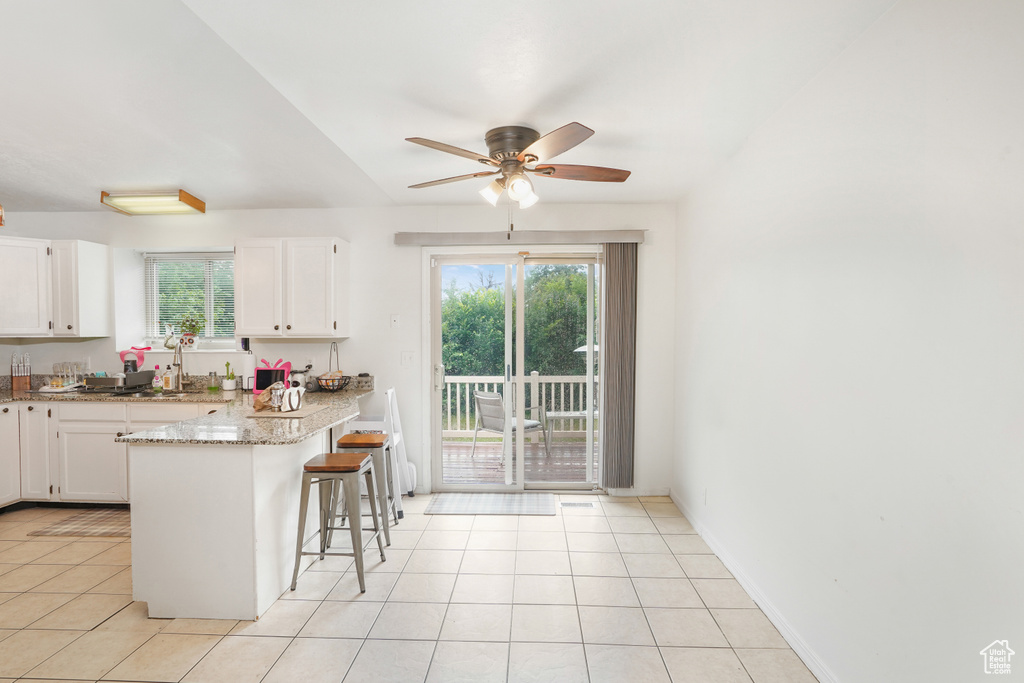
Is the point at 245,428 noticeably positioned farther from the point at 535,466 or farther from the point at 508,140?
the point at 535,466

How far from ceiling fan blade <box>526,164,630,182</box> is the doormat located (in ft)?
8.25

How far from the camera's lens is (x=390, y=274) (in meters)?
4.24

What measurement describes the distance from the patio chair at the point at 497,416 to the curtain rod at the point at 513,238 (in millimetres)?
1309

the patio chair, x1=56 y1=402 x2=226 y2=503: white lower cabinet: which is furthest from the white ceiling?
the patio chair

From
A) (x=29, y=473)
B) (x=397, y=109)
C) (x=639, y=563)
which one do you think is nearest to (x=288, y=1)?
(x=397, y=109)

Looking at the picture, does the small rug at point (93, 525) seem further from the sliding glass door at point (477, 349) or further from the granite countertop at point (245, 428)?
the sliding glass door at point (477, 349)

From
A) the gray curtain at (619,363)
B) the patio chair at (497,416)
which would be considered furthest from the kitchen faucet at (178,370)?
the gray curtain at (619,363)

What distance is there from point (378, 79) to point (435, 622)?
2471mm

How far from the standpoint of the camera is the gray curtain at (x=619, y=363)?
4.11 m

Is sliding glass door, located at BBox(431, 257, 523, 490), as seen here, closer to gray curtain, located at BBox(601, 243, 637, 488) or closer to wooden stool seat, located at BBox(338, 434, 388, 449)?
gray curtain, located at BBox(601, 243, 637, 488)

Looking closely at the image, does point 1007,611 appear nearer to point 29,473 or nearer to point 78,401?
point 78,401

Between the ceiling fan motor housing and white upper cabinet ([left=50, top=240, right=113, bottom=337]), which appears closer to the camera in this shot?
the ceiling fan motor housing

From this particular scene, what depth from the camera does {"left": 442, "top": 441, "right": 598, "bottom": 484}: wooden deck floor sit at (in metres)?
4.39

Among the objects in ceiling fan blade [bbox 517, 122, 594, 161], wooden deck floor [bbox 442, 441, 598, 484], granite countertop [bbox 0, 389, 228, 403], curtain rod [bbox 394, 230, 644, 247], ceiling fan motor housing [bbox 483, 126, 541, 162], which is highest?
ceiling fan motor housing [bbox 483, 126, 541, 162]
